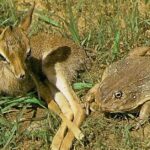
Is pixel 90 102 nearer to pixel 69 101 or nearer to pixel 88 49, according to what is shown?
→ pixel 69 101

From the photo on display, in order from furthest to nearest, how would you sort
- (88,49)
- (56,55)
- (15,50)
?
(88,49) < (56,55) < (15,50)

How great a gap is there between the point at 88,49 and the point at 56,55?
17.6 inches

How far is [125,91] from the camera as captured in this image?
19.2 ft

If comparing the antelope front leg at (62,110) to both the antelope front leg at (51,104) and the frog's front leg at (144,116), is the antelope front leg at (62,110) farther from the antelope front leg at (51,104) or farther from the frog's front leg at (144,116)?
the frog's front leg at (144,116)

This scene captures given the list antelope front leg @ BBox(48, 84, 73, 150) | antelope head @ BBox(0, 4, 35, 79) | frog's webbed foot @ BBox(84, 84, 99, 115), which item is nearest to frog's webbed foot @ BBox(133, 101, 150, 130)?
frog's webbed foot @ BBox(84, 84, 99, 115)

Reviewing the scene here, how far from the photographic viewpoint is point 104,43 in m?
6.91

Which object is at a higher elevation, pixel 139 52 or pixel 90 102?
pixel 139 52

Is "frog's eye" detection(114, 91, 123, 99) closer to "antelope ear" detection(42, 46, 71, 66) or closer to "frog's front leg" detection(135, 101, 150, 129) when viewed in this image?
"frog's front leg" detection(135, 101, 150, 129)

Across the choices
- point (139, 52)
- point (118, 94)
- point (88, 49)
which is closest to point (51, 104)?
point (118, 94)

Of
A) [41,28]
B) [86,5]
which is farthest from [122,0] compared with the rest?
[41,28]

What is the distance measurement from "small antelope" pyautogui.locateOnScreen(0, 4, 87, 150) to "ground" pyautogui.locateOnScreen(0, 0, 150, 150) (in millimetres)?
106

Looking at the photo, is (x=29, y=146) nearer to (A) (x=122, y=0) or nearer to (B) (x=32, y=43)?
(B) (x=32, y=43)

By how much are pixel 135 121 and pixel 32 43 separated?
150 cm

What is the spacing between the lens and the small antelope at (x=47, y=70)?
568cm
